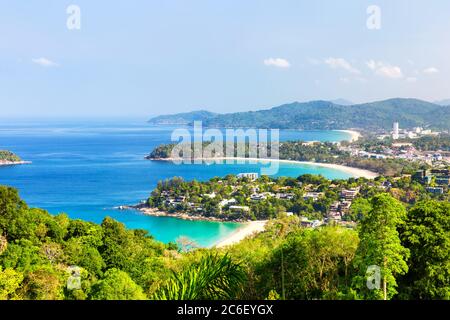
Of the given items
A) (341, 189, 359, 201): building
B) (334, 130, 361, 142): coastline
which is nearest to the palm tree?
(341, 189, 359, 201): building

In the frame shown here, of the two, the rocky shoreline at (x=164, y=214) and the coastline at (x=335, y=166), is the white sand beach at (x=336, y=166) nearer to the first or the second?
the coastline at (x=335, y=166)

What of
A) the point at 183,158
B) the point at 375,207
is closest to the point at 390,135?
the point at 183,158

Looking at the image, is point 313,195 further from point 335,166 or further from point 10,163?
point 10,163

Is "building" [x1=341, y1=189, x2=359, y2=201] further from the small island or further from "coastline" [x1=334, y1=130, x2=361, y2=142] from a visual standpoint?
"coastline" [x1=334, y1=130, x2=361, y2=142]

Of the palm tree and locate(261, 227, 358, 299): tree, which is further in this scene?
locate(261, 227, 358, 299): tree
